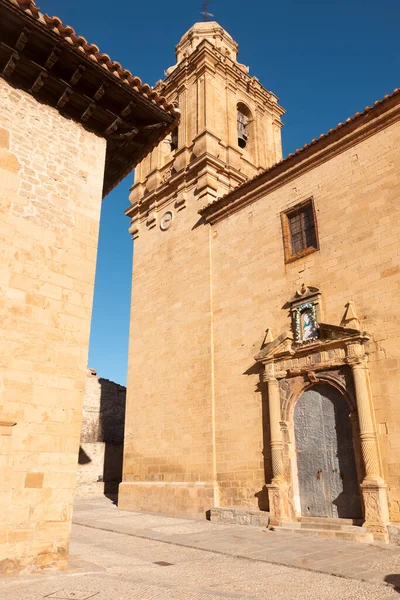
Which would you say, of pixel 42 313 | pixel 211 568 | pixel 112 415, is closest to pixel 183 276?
pixel 42 313

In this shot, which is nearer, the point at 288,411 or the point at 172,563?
the point at 172,563

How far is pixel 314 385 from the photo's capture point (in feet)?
32.1

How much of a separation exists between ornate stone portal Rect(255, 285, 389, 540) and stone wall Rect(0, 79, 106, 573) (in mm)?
5492

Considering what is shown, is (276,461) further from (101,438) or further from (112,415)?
(112,415)

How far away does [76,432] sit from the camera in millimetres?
5254

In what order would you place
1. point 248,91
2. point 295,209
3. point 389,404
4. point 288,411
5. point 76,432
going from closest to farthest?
1. point 76,432
2. point 389,404
3. point 288,411
4. point 295,209
5. point 248,91

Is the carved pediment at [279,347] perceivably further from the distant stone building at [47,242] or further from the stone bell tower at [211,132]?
the stone bell tower at [211,132]

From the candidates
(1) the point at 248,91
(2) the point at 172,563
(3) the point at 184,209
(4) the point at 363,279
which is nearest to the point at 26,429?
(2) the point at 172,563

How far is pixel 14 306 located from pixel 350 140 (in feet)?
28.3

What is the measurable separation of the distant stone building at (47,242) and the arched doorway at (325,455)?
19.1ft

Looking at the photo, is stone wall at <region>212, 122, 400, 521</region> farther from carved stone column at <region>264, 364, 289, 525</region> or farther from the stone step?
the stone step

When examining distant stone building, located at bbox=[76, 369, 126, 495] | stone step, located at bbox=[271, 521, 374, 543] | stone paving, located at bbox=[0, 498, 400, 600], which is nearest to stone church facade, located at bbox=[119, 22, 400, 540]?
stone step, located at bbox=[271, 521, 374, 543]

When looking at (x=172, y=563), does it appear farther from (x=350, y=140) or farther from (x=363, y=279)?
(x=350, y=140)

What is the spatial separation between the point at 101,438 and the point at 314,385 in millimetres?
13009
